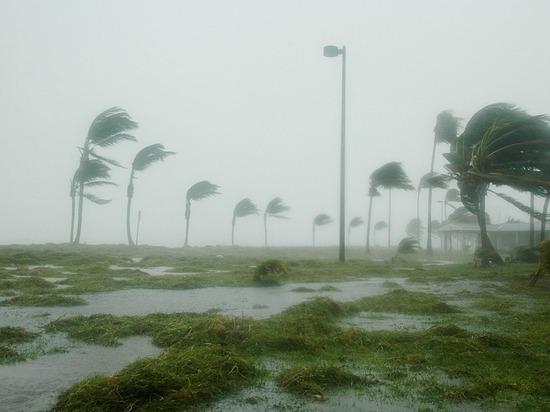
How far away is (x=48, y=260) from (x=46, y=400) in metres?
16.6

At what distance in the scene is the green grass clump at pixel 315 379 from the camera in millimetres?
3992

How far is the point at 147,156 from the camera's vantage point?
34094mm

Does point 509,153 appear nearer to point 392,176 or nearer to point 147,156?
point 392,176

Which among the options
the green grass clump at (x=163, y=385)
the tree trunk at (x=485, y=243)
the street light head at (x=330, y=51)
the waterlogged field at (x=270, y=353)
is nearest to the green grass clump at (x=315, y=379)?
the waterlogged field at (x=270, y=353)

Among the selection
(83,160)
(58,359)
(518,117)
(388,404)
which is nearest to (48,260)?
(83,160)

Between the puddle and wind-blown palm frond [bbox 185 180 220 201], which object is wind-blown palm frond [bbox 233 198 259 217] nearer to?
wind-blown palm frond [bbox 185 180 220 201]

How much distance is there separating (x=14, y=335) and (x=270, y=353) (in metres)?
3.48

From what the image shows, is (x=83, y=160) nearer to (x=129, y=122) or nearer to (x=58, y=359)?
(x=129, y=122)

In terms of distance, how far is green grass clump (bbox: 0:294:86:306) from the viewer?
8.37 meters

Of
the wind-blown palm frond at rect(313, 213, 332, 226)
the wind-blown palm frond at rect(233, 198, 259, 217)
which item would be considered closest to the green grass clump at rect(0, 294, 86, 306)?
the wind-blown palm frond at rect(233, 198, 259, 217)

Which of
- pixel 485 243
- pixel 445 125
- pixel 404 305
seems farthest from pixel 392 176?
pixel 404 305

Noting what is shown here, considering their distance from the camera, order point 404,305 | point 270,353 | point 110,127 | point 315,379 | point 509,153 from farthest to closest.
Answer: point 110,127 → point 509,153 → point 404,305 → point 270,353 → point 315,379

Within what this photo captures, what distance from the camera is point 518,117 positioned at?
17.3 metres

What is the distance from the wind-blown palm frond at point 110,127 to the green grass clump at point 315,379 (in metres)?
27.7
